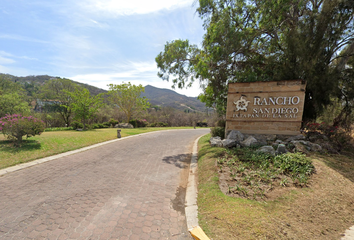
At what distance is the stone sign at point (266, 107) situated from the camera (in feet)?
24.6

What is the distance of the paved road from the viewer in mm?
2721

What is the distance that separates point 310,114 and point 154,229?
10536mm

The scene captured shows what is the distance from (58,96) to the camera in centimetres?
2469

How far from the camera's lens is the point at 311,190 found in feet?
12.1

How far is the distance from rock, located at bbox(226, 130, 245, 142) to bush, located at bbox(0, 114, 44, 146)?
10.3m

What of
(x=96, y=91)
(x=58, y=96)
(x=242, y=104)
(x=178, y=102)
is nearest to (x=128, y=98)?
(x=58, y=96)

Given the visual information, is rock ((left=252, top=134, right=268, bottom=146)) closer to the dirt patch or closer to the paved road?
the dirt patch

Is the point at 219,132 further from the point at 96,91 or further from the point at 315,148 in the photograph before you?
the point at 96,91

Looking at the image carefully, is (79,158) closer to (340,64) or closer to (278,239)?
(278,239)

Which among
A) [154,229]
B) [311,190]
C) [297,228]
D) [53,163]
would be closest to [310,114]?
[311,190]

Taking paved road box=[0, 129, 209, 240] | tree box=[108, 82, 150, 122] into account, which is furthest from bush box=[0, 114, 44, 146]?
tree box=[108, 82, 150, 122]

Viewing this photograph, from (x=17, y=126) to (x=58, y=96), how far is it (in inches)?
823

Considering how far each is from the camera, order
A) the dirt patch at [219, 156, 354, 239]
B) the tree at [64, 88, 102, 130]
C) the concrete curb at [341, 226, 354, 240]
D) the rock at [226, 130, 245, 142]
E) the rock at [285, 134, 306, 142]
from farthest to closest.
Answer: the tree at [64, 88, 102, 130], the rock at [226, 130, 245, 142], the rock at [285, 134, 306, 142], the dirt patch at [219, 156, 354, 239], the concrete curb at [341, 226, 354, 240]

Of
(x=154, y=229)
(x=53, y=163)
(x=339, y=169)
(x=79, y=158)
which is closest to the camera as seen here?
(x=154, y=229)
